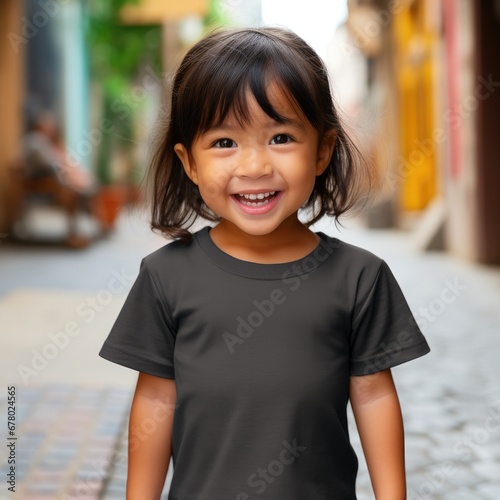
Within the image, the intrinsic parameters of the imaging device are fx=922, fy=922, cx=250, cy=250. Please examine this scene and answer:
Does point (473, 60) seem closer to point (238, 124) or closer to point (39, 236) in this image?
point (39, 236)

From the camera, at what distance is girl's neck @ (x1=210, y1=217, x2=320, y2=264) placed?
5.20 ft

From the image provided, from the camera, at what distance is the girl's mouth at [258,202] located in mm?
1522

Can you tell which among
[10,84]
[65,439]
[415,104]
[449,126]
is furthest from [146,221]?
[415,104]

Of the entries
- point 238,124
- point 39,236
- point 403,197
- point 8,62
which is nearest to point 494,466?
point 238,124

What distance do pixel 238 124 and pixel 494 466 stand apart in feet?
6.98

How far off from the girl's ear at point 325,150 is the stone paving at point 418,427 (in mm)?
495

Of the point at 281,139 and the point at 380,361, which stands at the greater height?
the point at 281,139

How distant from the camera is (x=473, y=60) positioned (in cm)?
932

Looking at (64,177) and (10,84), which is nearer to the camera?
(64,177)

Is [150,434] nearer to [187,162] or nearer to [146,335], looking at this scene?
[146,335]

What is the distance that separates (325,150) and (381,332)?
0.34 m

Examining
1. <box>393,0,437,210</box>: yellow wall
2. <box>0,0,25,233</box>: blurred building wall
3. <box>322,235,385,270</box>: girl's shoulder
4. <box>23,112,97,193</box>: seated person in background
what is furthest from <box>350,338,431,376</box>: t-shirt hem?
<box>393,0,437,210</box>: yellow wall

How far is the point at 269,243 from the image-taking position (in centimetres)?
160

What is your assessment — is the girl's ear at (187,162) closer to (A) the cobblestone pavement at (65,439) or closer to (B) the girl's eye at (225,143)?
(B) the girl's eye at (225,143)
